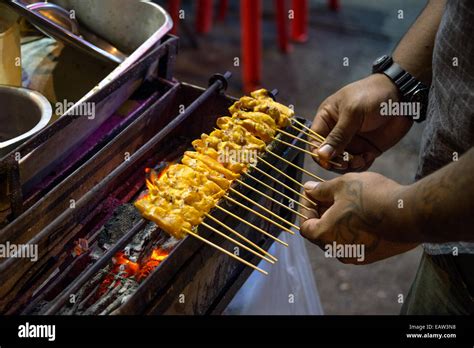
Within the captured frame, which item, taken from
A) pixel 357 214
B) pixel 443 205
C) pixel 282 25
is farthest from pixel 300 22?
pixel 443 205

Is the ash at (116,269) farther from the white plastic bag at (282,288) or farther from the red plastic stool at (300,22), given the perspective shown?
the red plastic stool at (300,22)

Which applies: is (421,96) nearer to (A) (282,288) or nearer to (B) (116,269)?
(A) (282,288)

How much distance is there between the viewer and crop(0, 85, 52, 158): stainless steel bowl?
2708 millimetres

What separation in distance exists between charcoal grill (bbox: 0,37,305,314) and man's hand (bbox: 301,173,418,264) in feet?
1.26

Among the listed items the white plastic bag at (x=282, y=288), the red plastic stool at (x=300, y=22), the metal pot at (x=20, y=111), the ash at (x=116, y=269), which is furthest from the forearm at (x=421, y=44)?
the red plastic stool at (x=300, y=22)

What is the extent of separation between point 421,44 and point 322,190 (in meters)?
0.95

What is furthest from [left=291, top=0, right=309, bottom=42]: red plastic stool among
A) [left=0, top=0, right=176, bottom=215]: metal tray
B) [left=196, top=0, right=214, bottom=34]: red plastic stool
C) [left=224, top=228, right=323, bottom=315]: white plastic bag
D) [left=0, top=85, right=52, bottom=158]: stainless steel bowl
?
[left=0, top=85, right=52, bottom=158]: stainless steel bowl

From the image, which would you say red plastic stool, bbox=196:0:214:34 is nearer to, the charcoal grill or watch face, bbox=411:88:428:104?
the charcoal grill

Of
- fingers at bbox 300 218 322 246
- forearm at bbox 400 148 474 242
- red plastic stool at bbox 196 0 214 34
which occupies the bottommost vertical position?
red plastic stool at bbox 196 0 214 34

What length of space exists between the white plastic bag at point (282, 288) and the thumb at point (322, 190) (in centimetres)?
81

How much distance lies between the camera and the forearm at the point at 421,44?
2.79m

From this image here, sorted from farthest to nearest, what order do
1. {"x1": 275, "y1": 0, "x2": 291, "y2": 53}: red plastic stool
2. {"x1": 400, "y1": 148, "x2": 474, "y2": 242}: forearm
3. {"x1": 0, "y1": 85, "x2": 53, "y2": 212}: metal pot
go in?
{"x1": 275, "y1": 0, "x2": 291, "y2": 53}: red plastic stool
{"x1": 0, "y1": 85, "x2": 53, "y2": 212}: metal pot
{"x1": 400, "y1": 148, "x2": 474, "y2": 242}: forearm

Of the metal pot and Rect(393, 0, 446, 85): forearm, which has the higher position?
Rect(393, 0, 446, 85): forearm

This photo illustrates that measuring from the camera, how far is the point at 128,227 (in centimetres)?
271
